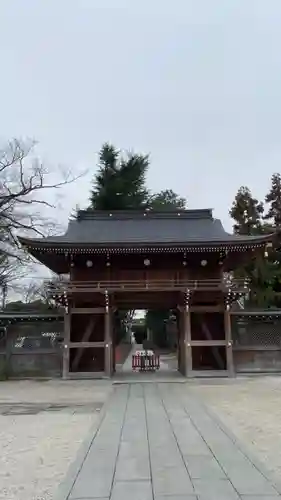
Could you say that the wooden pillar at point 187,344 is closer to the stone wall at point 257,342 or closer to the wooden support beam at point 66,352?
the stone wall at point 257,342

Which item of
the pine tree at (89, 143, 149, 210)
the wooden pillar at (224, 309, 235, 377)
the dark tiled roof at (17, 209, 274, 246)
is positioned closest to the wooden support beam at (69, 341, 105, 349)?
the dark tiled roof at (17, 209, 274, 246)

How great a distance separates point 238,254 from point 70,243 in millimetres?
6353

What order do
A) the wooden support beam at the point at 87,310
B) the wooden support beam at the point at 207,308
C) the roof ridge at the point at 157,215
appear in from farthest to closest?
1. the roof ridge at the point at 157,215
2. the wooden support beam at the point at 207,308
3. the wooden support beam at the point at 87,310

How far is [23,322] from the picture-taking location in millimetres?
18469

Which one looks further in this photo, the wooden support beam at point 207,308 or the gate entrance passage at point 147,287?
the wooden support beam at point 207,308

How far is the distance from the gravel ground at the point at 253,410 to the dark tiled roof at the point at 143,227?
5.53m

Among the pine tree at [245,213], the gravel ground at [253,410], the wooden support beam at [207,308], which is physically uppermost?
the pine tree at [245,213]

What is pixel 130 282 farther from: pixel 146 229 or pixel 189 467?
pixel 189 467

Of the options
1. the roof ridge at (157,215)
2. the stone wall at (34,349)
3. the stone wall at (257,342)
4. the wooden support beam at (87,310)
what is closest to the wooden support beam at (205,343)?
the stone wall at (257,342)

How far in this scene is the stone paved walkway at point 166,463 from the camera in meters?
4.28

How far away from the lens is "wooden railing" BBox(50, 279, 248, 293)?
17.3 metres

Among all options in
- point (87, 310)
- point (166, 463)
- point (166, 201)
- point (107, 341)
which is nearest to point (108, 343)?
point (107, 341)

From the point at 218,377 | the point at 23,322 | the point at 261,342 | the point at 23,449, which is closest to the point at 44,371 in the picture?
the point at 23,322

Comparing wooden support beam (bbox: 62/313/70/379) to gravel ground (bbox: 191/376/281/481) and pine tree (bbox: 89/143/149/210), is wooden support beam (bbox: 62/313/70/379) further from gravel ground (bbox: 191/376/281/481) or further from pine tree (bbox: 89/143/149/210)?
pine tree (bbox: 89/143/149/210)
